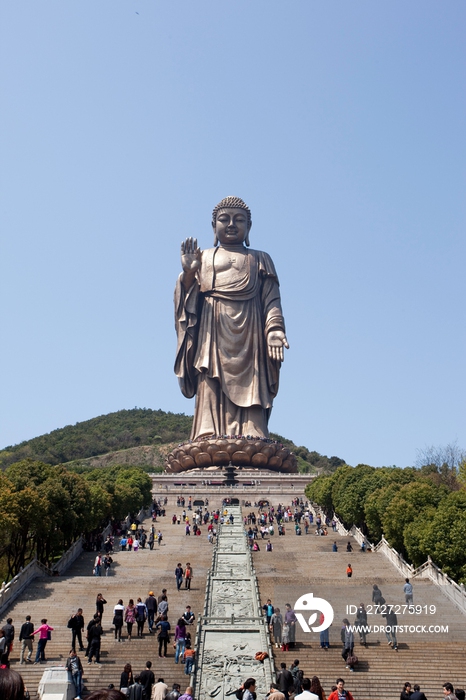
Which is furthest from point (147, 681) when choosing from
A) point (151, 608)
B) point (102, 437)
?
point (102, 437)

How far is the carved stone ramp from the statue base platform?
22682 millimetres

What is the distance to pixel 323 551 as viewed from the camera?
21.2 m

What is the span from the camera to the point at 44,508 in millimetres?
18078

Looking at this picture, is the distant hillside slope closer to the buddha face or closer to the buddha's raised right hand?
the buddha face

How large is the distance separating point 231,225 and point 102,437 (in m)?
53.9

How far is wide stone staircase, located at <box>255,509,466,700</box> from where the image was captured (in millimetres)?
10773

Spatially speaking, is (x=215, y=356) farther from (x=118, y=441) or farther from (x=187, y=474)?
(x=118, y=441)

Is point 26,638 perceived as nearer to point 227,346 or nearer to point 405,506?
point 405,506

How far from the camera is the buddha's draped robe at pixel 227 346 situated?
40.1m

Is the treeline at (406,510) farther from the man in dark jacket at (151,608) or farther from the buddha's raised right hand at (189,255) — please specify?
the buddha's raised right hand at (189,255)

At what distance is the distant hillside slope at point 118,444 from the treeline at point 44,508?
168 feet

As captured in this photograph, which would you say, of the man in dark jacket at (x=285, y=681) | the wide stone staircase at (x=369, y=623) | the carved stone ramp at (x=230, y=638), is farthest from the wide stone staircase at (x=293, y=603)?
the man in dark jacket at (x=285, y=681)

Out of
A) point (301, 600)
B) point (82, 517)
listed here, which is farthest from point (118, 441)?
point (301, 600)

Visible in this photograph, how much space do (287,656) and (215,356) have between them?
29534 millimetres
